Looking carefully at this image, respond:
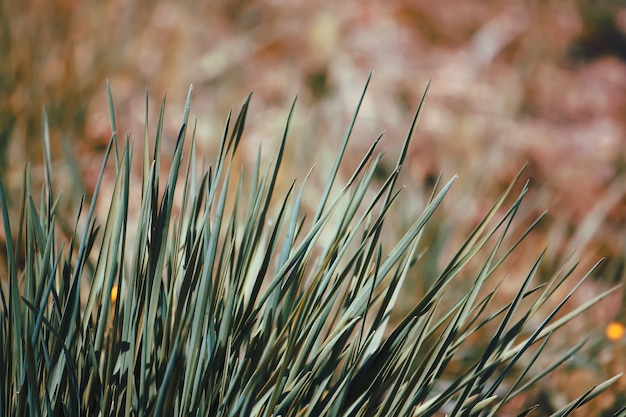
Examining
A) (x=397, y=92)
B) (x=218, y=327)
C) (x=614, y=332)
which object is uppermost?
(x=397, y=92)

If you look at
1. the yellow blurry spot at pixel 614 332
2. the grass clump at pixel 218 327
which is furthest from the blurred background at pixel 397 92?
the grass clump at pixel 218 327

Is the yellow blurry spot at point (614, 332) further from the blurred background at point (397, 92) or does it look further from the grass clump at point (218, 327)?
the grass clump at point (218, 327)

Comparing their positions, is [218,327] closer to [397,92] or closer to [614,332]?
[614,332]

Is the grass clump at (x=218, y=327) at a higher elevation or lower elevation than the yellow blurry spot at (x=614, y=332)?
higher

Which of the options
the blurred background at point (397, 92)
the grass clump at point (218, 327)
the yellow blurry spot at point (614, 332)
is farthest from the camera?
the blurred background at point (397, 92)

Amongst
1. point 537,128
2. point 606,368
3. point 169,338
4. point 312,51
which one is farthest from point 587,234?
point 169,338

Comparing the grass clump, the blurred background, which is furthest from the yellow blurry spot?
the grass clump

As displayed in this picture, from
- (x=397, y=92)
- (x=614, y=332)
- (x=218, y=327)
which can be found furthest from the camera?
(x=397, y=92)

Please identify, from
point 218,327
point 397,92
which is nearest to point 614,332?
point 218,327

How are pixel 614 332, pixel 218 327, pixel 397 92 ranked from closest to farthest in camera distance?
pixel 218 327, pixel 614 332, pixel 397 92
